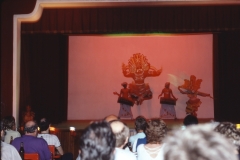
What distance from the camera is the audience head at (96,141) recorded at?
6.28 ft

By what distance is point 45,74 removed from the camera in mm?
10836

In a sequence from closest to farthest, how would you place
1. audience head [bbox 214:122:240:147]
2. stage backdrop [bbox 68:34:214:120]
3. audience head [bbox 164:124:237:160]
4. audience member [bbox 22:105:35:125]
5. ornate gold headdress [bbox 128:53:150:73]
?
audience head [bbox 164:124:237:160] → audience head [bbox 214:122:240:147] → audience member [bbox 22:105:35:125] → stage backdrop [bbox 68:34:214:120] → ornate gold headdress [bbox 128:53:150:73]

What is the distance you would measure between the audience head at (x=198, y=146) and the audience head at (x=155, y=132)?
1.97 m

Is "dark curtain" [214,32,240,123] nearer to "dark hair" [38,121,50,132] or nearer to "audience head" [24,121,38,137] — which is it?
"dark hair" [38,121,50,132]

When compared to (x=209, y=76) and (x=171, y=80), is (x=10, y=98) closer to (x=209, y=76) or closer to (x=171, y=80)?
(x=171, y=80)

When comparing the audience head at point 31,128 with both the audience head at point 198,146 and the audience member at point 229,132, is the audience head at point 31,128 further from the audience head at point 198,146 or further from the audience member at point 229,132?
the audience head at point 198,146

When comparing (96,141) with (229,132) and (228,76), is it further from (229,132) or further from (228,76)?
(228,76)

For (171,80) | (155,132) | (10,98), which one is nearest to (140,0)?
(10,98)

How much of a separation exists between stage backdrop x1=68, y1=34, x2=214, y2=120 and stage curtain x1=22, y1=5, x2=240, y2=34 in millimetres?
2758

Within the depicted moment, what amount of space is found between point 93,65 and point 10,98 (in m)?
3.91

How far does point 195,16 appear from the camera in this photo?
9188mm

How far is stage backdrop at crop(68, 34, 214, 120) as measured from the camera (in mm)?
11992

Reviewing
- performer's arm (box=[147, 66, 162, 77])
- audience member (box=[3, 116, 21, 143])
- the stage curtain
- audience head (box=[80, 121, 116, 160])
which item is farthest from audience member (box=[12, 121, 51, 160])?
performer's arm (box=[147, 66, 162, 77])

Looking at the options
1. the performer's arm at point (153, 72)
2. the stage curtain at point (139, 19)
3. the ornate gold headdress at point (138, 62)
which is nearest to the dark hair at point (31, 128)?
the stage curtain at point (139, 19)
